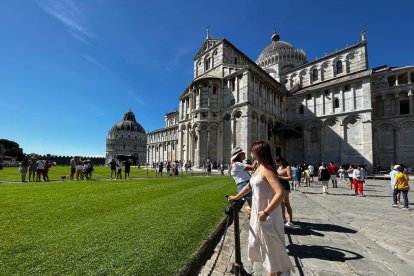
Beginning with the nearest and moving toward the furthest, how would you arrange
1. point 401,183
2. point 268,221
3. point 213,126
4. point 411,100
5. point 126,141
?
point 268,221, point 401,183, point 411,100, point 213,126, point 126,141

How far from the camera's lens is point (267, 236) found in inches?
103

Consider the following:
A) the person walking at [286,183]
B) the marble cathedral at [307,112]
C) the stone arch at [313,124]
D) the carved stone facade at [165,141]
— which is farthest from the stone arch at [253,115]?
the carved stone facade at [165,141]

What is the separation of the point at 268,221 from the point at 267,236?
0.59ft

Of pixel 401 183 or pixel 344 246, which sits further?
pixel 401 183

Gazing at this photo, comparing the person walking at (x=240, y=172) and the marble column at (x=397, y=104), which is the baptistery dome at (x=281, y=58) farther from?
the person walking at (x=240, y=172)

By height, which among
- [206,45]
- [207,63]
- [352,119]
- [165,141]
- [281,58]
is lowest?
[165,141]

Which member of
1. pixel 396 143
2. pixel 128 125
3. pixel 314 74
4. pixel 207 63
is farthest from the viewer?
pixel 128 125

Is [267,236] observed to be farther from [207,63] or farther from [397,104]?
[397,104]

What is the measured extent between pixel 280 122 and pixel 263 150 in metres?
40.5

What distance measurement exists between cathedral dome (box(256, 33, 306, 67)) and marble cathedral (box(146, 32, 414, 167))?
8.27m

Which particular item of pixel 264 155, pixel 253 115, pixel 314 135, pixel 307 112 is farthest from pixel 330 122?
pixel 264 155

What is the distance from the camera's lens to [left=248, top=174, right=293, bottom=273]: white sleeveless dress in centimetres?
257

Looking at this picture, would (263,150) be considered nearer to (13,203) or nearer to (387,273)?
(387,273)

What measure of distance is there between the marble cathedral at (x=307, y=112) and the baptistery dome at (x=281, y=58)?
7889 mm
